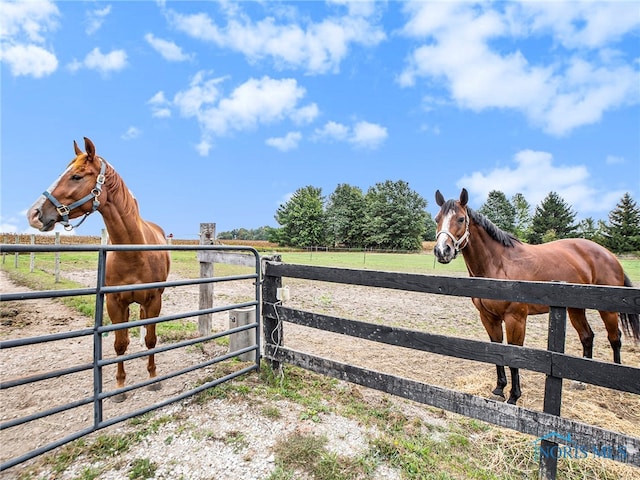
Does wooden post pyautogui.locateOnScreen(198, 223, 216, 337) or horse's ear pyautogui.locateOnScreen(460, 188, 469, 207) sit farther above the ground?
horse's ear pyautogui.locateOnScreen(460, 188, 469, 207)

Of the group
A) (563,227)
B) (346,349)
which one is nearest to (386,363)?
(346,349)

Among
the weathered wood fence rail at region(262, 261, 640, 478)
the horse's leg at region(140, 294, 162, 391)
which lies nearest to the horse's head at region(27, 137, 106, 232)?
the horse's leg at region(140, 294, 162, 391)

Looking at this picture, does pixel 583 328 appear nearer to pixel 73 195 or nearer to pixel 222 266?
pixel 73 195

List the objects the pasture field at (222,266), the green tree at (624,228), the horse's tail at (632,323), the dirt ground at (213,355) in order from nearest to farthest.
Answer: the dirt ground at (213,355) < the horse's tail at (632,323) < the pasture field at (222,266) < the green tree at (624,228)

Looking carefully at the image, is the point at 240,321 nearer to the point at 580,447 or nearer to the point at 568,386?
the point at 580,447

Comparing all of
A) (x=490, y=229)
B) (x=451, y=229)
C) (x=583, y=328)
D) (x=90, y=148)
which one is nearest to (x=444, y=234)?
(x=451, y=229)

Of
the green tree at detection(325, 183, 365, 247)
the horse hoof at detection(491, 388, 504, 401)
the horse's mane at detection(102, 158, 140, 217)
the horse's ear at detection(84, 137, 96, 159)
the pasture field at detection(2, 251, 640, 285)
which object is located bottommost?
the horse hoof at detection(491, 388, 504, 401)

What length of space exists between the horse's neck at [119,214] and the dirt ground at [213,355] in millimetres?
1481

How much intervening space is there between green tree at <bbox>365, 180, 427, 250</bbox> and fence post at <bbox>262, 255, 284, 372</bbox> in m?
43.3

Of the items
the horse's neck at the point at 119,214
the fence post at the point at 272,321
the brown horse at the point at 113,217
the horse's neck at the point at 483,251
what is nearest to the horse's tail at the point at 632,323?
the horse's neck at the point at 483,251

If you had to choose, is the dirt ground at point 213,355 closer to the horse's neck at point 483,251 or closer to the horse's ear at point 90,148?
the horse's neck at point 483,251

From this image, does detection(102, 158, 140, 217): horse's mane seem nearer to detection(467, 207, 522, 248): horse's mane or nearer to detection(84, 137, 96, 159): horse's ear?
detection(84, 137, 96, 159): horse's ear

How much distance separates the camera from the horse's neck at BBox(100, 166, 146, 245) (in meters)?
2.96

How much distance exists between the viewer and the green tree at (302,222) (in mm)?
51969
